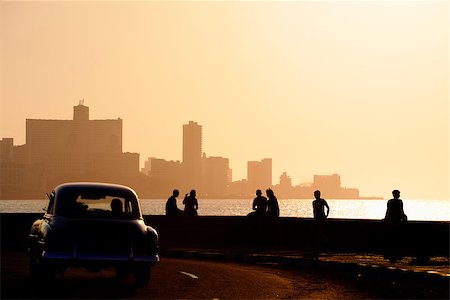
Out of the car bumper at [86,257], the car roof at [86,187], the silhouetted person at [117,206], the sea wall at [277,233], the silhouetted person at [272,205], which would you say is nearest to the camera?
the car bumper at [86,257]

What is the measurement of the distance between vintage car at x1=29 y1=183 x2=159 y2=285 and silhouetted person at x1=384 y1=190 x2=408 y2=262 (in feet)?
33.6

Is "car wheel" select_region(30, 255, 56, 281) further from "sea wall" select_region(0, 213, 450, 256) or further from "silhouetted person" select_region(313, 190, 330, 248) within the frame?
"silhouetted person" select_region(313, 190, 330, 248)

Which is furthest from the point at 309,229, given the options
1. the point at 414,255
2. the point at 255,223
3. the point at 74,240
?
the point at 74,240

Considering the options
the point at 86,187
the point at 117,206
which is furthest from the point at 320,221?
the point at 86,187

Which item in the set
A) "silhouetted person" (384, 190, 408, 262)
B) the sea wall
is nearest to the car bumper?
"silhouetted person" (384, 190, 408, 262)

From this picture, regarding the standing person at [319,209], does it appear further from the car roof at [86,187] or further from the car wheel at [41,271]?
the car wheel at [41,271]

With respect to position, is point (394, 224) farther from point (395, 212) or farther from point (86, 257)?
point (86, 257)

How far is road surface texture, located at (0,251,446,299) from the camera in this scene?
19250mm

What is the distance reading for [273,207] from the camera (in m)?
35.0

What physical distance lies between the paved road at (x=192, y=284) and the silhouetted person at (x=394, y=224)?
208 inches

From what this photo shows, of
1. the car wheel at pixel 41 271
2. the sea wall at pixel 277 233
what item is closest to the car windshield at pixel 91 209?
the car wheel at pixel 41 271

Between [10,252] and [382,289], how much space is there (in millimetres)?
12691

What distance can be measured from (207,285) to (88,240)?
2.40m

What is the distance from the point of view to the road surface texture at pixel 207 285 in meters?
19.2
